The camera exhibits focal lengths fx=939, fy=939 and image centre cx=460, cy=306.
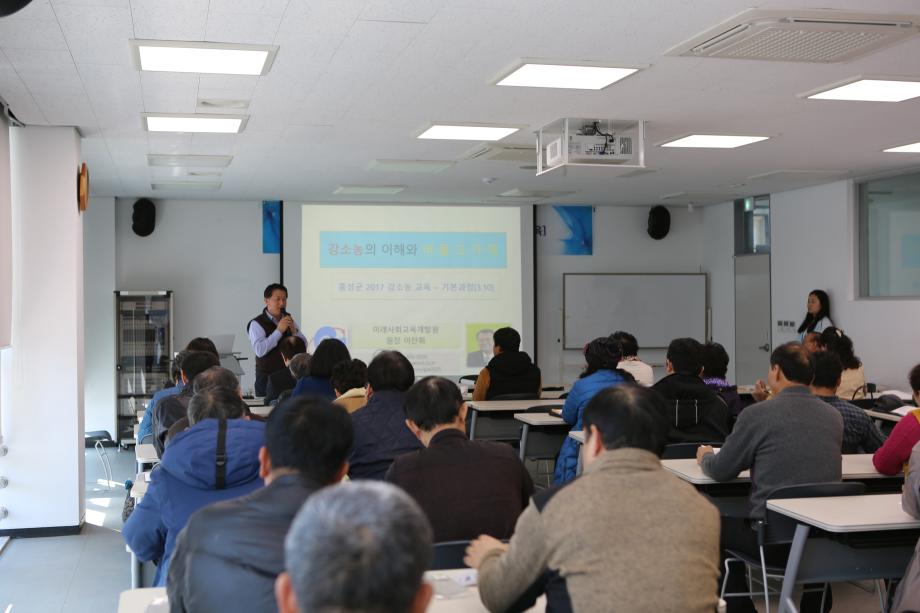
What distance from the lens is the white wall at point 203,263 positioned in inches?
441

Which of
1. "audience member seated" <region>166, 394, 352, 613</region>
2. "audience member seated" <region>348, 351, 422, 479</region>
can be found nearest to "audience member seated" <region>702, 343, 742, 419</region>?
"audience member seated" <region>348, 351, 422, 479</region>

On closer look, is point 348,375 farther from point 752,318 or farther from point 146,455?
point 752,318

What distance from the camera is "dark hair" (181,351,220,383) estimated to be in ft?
16.9

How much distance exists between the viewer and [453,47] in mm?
4727

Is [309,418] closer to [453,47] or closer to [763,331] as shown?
[453,47]

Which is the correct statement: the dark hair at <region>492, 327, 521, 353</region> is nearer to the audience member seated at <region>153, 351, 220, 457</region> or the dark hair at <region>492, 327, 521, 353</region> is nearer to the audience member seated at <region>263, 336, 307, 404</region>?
the audience member seated at <region>263, 336, 307, 404</region>

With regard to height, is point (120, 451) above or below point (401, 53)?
below

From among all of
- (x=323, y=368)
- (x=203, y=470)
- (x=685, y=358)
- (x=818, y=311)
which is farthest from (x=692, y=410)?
(x=818, y=311)

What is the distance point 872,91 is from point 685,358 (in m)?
2.12

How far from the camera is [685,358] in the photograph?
5.29 m

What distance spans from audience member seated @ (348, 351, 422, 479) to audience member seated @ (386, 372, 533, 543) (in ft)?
2.89

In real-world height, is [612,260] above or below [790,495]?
above

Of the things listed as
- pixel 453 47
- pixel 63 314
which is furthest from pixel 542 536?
pixel 63 314

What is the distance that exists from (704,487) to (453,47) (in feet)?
8.32
